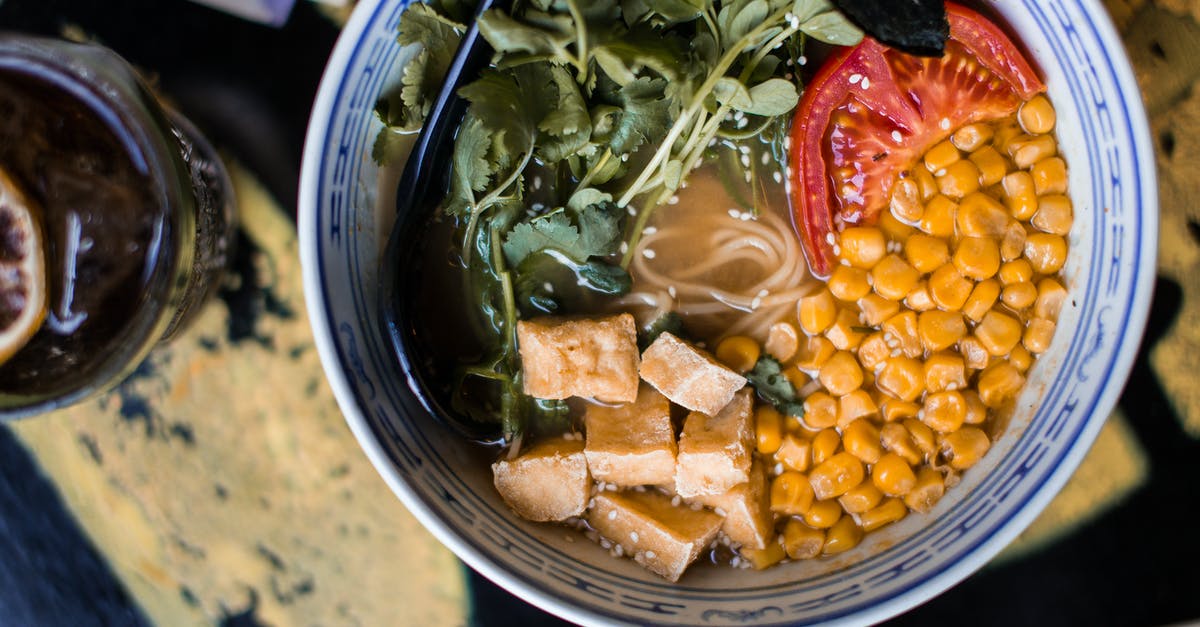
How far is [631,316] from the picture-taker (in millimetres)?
1814

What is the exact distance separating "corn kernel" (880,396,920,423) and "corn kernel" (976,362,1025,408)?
0.15m

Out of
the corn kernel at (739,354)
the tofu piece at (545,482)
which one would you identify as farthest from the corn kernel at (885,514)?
the tofu piece at (545,482)

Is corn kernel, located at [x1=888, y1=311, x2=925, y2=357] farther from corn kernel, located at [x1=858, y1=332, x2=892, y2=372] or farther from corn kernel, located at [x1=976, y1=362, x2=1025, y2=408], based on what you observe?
corn kernel, located at [x1=976, y1=362, x2=1025, y2=408]

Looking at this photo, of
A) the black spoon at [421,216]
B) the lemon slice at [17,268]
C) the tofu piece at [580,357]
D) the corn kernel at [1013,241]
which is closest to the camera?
the lemon slice at [17,268]

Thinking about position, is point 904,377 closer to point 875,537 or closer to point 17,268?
point 875,537

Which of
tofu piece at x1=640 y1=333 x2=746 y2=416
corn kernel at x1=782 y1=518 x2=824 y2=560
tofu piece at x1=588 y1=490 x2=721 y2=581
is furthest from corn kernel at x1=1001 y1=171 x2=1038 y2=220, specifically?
tofu piece at x1=588 y1=490 x2=721 y2=581

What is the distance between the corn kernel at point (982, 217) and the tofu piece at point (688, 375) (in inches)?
23.7

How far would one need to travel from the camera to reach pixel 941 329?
1.86 metres

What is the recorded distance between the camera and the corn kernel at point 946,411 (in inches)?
71.7

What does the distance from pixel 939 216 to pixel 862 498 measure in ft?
2.13

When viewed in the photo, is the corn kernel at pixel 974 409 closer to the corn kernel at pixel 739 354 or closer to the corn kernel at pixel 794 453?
the corn kernel at pixel 794 453

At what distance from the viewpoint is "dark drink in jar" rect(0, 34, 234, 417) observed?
1507mm

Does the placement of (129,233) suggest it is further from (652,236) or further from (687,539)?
(687,539)

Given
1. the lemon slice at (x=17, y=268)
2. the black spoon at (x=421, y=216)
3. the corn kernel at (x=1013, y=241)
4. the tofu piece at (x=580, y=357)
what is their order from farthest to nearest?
1. the corn kernel at (x=1013, y=241)
2. the tofu piece at (x=580, y=357)
3. the black spoon at (x=421, y=216)
4. the lemon slice at (x=17, y=268)
